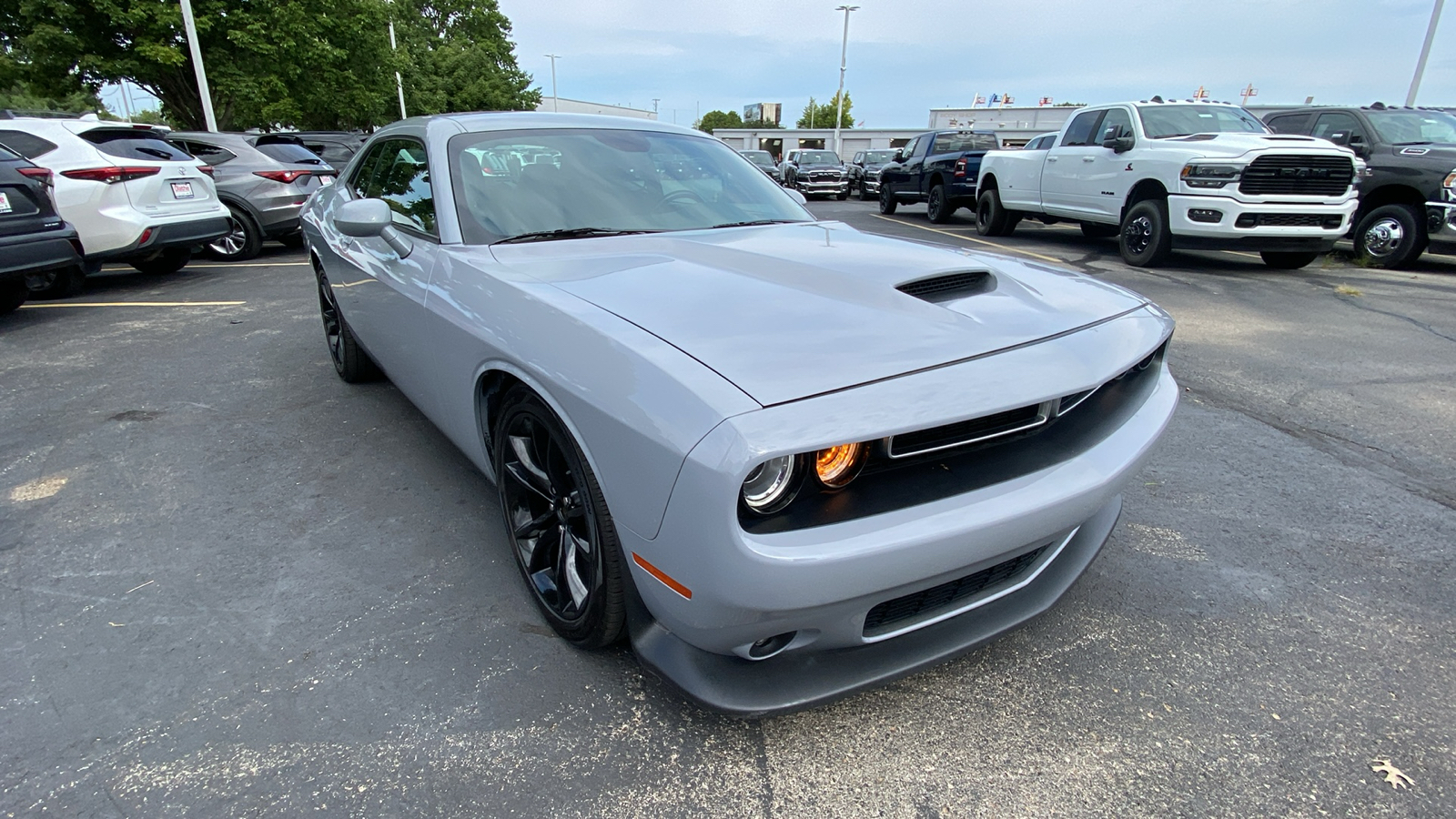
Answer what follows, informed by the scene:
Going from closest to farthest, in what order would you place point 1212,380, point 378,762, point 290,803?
point 290,803 → point 378,762 → point 1212,380

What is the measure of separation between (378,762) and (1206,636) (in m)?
2.27

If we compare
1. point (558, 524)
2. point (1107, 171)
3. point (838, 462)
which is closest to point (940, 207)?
point (1107, 171)

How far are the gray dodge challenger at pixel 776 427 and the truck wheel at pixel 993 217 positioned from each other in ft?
34.8

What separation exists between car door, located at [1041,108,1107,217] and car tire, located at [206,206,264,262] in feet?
34.4

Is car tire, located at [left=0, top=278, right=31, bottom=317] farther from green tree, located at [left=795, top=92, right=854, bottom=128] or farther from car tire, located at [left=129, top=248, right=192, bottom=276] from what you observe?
green tree, located at [left=795, top=92, right=854, bottom=128]

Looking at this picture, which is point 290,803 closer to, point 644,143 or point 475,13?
point 644,143

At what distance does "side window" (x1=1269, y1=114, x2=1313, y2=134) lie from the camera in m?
10.3

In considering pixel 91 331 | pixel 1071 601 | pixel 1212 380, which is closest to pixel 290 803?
pixel 1071 601

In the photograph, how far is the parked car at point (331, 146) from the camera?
13336 mm

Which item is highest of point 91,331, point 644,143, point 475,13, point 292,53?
point 475,13

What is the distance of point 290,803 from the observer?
1.67 m

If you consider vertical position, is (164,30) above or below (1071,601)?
above

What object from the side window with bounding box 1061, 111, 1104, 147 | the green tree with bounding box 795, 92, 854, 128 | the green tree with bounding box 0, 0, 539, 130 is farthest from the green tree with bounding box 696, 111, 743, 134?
the side window with bounding box 1061, 111, 1104, 147

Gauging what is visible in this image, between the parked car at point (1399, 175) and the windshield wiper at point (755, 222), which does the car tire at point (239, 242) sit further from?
the parked car at point (1399, 175)
